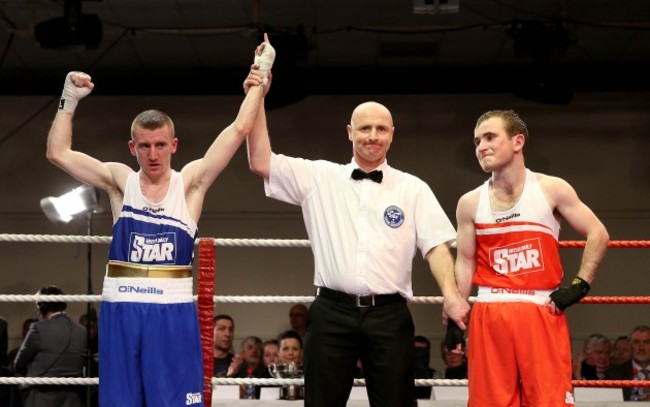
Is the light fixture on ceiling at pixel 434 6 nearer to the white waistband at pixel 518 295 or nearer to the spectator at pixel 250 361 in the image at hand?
the spectator at pixel 250 361

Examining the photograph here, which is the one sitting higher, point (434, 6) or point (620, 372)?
point (434, 6)

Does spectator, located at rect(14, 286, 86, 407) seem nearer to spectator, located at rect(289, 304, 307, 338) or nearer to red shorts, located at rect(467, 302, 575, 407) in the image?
spectator, located at rect(289, 304, 307, 338)

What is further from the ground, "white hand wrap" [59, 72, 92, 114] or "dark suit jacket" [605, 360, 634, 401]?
"white hand wrap" [59, 72, 92, 114]

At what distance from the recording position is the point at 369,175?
3.26 m

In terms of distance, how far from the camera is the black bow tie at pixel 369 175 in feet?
10.7

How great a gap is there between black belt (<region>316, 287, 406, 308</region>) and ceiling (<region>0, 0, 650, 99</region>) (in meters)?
4.35

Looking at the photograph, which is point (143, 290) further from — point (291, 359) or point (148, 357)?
point (291, 359)

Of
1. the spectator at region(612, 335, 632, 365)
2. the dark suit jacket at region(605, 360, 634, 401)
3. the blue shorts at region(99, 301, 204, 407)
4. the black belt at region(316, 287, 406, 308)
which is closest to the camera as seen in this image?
the blue shorts at region(99, 301, 204, 407)

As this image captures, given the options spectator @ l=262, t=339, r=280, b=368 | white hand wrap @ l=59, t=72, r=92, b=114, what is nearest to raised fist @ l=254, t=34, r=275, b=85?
white hand wrap @ l=59, t=72, r=92, b=114

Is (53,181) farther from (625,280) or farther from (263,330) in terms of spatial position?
(625,280)

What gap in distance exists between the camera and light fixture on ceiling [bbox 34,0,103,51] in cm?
709

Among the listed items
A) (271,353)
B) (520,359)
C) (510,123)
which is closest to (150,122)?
(510,123)

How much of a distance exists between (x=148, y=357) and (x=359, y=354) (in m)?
0.70

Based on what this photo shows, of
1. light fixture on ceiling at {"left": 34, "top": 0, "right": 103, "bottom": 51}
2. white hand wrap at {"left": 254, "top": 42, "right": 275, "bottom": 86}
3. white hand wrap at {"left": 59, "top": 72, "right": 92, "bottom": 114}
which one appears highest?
light fixture on ceiling at {"left": 34, "top": 0, "right": 103, "bottom": 51}
